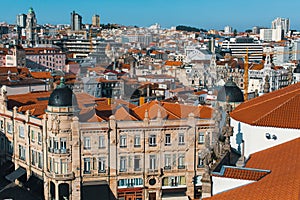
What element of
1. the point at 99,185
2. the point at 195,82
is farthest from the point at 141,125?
the point at 195,82

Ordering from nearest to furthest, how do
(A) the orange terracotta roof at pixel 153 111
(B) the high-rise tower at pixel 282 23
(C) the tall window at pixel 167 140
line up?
(C) the tall window at pixel 167 140
(A) the orange terracotta roof at pixel 153 111
(B) the high-rise tower at pixel 282 23

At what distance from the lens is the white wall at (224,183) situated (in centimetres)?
738

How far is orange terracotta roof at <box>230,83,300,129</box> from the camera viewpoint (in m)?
9.70

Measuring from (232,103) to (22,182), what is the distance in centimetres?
789

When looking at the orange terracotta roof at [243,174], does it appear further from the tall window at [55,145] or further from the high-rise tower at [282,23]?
the high-rise tower at [282,23]

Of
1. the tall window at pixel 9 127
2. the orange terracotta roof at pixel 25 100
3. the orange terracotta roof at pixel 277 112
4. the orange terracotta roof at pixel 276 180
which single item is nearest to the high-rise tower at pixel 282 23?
the orange terracotta roof at pixel 25 100

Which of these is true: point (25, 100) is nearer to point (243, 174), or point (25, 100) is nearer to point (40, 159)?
point (40, 159)

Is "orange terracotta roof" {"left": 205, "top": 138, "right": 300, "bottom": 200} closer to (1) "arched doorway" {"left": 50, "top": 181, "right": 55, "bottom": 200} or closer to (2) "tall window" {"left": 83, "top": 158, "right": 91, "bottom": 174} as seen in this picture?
(2) "tall window" {"left": 83, "top": 158, "right": 91, "bottom": 174}

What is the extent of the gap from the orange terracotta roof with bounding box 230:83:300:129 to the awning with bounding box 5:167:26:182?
9.31m

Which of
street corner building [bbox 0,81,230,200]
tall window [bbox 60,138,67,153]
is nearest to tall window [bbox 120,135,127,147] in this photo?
street corner building [bbox 0,81,230,200]

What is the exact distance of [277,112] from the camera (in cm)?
1003

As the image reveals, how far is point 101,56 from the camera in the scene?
104 feet

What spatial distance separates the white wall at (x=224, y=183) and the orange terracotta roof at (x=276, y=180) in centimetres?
21

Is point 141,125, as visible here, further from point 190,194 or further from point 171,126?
point 190,194
